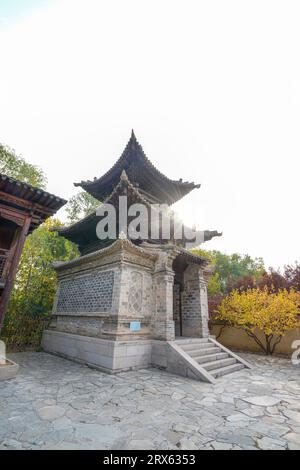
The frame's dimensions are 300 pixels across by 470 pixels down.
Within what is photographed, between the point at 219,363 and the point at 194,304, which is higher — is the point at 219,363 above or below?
below

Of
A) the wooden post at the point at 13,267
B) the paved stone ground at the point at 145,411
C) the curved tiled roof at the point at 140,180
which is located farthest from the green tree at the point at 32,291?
the wooden post at the point at 13,267

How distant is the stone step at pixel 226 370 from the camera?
7084mm

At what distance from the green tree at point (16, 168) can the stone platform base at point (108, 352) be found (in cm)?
1082

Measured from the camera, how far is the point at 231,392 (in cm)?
558

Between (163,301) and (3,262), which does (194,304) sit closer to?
(163,301)

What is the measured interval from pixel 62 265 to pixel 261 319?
966cm

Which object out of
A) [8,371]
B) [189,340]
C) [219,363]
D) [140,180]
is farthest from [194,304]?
[8,371]

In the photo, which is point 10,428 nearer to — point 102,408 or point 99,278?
point 102,408

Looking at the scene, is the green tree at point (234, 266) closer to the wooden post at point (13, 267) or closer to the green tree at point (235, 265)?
the green tree at point (235, 265)

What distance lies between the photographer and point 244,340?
40.3 feet

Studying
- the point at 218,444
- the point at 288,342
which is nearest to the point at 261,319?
the point at 288,342

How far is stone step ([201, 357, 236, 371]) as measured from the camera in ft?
24.6

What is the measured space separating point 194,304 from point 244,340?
169 inches
